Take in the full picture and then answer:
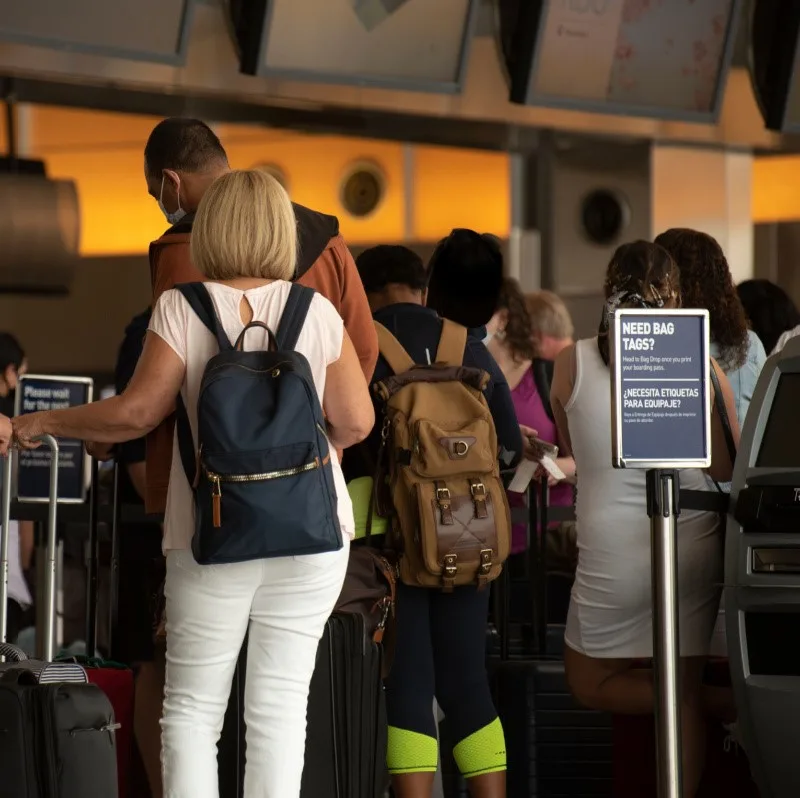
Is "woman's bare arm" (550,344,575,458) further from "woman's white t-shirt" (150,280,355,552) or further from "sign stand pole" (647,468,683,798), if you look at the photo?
"woman's white t-shirt" (150,280,355,552)

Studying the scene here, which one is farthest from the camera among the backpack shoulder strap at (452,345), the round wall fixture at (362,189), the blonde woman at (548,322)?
the round wall fixture at (362,189)

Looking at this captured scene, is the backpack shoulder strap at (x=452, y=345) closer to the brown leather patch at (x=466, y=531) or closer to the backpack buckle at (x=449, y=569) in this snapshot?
the brown leather patch at (x=466, y=531)

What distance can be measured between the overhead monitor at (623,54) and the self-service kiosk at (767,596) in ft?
18.0

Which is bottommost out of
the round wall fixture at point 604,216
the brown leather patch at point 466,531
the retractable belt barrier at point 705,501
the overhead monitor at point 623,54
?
the brown leather patch at point 466,531

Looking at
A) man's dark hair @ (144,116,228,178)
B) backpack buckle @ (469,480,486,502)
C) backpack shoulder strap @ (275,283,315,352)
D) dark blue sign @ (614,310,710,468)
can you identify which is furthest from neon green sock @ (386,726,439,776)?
man's dark hair @ (144,116,228,178)

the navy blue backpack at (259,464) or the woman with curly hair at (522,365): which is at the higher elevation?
the woman with curly hair at (522,365)

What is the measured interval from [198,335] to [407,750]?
1.42 m

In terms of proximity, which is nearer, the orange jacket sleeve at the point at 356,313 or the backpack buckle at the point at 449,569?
the orange jacket sleeve at the point at 356,313

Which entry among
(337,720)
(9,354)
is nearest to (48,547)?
(337,720)

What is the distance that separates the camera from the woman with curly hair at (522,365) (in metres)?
6.59

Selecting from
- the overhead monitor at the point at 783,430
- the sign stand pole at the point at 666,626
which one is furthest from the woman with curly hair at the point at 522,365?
the sign stand pole at the point at 666,626

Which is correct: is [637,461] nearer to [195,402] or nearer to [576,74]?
[195,402]

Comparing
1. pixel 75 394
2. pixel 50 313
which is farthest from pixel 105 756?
pixel 50 313

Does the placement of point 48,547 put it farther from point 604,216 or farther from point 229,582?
point 604,216
